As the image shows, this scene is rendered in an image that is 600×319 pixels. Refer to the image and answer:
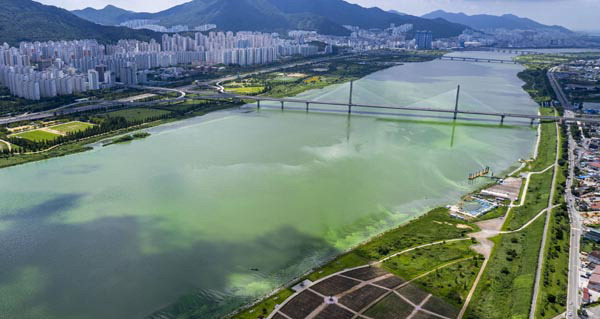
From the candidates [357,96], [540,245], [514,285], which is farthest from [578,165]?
[357,96]

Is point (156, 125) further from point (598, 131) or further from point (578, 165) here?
point (598, 131)

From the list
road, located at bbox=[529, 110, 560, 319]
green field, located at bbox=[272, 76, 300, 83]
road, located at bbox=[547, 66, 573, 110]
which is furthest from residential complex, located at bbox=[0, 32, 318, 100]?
road, located at bbox=[547, 66, 573, 110]

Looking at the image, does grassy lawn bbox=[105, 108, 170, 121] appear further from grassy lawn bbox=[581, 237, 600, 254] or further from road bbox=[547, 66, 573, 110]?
road bbox=[547, 66, 573, 110]

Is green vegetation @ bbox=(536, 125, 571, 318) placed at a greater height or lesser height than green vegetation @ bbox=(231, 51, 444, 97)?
lesser

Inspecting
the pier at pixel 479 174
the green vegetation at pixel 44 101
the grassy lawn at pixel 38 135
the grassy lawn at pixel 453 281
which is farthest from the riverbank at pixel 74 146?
the pier at pixel 479 174

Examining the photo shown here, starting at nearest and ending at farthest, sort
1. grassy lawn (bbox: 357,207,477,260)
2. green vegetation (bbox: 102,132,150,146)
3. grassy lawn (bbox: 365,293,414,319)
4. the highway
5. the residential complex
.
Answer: grassy lawn (bbox: 365,293,414,319) < the highway < grassy lawn (bbox: 357,207,477,260) < green vegetation (bbox: 102,132,150,146) < the residential complex

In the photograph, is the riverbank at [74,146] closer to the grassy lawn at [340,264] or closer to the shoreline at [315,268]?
the shoreline at [315,268]
